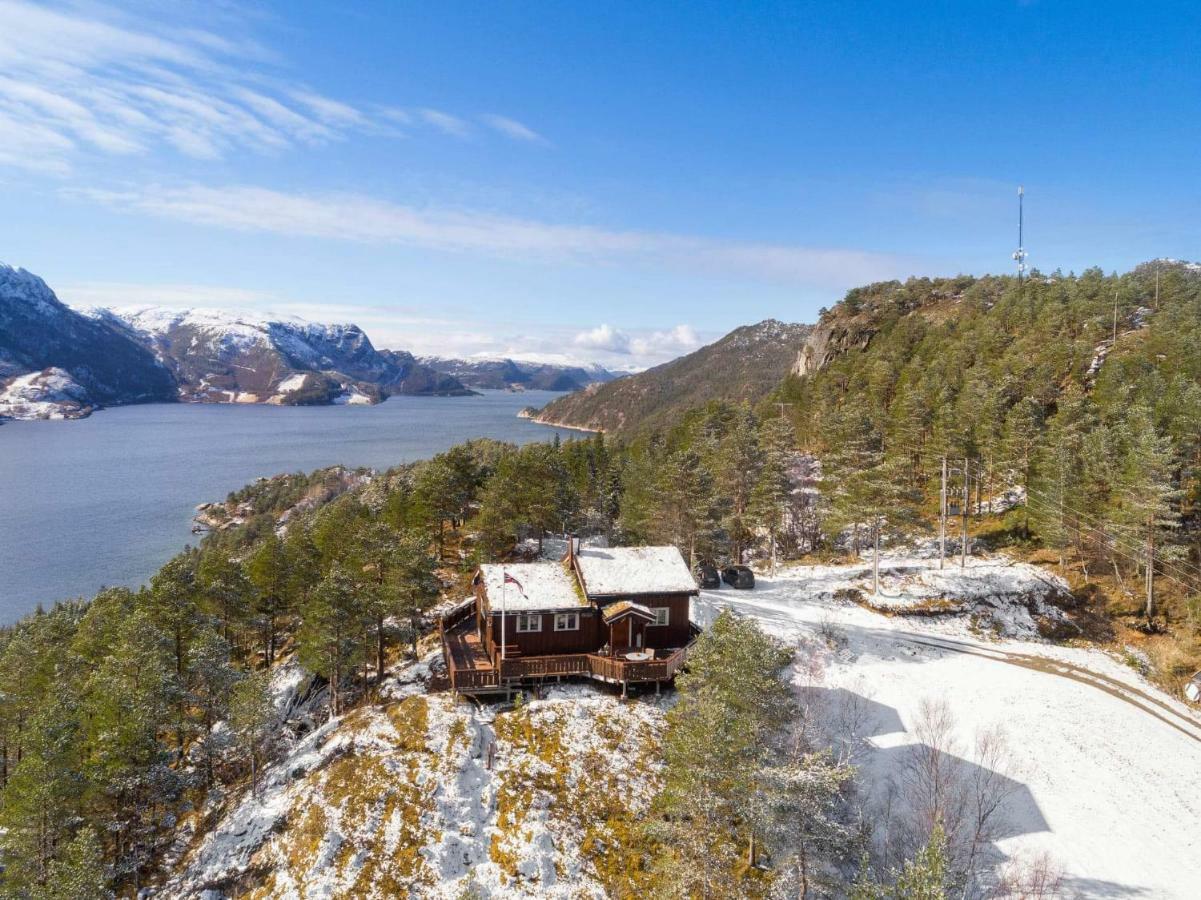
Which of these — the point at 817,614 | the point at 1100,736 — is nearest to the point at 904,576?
the point at 817,614

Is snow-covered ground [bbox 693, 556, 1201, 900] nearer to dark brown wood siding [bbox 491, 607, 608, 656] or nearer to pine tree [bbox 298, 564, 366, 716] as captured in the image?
dark brown wood siding [bbox 491, 607, 608, 656]

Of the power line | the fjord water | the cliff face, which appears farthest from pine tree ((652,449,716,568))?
the fjord water

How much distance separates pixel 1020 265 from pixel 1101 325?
4176cm

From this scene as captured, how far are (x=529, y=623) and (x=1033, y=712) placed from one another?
22.1m

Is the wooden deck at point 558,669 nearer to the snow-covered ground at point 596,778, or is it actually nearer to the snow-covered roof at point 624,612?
the snow-covered ground at point 596,778

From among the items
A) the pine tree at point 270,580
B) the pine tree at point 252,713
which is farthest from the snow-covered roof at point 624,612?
the pine tree at point 270,580

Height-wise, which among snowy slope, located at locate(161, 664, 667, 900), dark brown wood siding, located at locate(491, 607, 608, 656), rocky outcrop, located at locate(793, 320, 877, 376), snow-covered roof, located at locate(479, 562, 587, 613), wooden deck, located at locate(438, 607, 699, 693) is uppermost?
rocky outcrop, located at locate(793, 320, 877, 376)

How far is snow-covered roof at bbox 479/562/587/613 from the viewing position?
2758 cm

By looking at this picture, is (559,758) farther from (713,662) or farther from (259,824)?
A: (259,824)

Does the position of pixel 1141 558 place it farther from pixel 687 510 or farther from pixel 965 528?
pixel 687 510

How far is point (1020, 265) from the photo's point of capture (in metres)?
103

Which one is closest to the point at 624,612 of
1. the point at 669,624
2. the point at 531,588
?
the point at 669,624

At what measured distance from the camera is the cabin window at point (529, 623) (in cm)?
2766

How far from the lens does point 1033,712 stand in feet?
86.2
